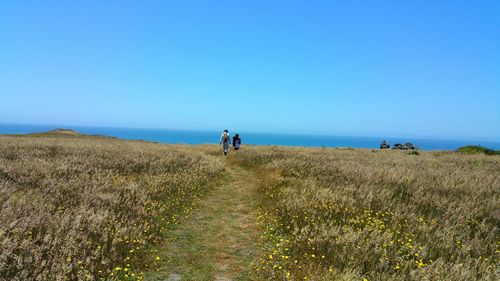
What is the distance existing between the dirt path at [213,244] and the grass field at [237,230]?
0.03 m

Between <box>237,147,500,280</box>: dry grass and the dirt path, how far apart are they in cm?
50

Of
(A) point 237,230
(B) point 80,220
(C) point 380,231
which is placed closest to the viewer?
(B) point 80,220

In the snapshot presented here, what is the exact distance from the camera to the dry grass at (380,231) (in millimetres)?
5758

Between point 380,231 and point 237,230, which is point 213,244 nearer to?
point 237,230

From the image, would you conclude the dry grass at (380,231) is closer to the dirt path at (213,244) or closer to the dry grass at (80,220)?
the dirt path at (213,244)

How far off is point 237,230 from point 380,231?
11.3ft

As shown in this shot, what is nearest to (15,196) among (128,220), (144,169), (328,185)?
(128,220)

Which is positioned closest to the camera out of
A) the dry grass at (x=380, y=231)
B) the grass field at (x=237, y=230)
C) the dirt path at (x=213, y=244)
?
→ the grass field at (x=237, y=230)

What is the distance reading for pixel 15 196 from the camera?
8672 millimetres

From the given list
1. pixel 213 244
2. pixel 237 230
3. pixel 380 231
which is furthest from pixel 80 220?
pixel 380 231

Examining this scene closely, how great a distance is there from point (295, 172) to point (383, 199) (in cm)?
573

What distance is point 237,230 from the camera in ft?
28.7

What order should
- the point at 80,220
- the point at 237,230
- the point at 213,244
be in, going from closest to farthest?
the point at 80,220 → the point at 213,244 → the point at 237,230

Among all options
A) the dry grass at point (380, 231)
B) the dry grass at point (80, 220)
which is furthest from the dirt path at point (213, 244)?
the dry grass at point (380, 231)
